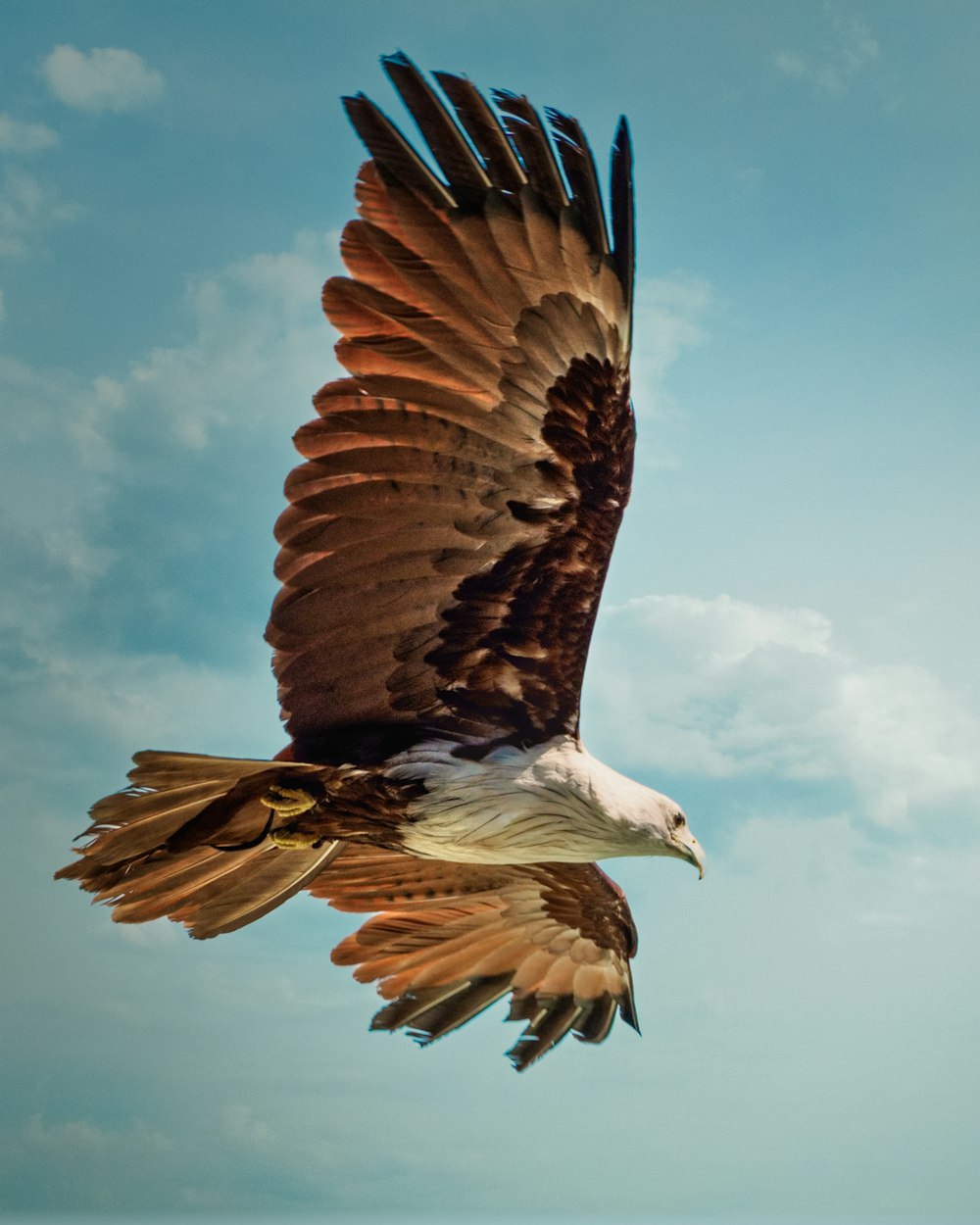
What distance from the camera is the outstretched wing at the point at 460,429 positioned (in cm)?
448

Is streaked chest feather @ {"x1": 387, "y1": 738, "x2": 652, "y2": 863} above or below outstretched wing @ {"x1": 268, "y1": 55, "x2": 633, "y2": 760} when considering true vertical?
below

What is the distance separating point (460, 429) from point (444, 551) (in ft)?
1.64

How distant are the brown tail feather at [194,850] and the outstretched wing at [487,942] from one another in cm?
62

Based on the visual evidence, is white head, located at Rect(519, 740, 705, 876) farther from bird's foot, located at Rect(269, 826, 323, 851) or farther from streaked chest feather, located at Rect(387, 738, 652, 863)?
bird's foot, located at Rect(269, 826, 323, 851)

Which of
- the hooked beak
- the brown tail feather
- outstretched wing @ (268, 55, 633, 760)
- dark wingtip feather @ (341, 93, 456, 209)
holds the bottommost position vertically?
the brown tail feather

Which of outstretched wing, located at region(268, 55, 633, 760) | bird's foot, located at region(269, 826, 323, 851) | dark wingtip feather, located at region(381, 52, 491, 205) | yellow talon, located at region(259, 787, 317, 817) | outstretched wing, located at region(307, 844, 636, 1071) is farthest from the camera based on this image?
outstretched wing, located at region(307, 844, 636, 1071)

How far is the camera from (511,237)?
4551 mm

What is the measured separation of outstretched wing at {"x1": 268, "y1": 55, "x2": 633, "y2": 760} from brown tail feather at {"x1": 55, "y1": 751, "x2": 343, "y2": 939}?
38 cm

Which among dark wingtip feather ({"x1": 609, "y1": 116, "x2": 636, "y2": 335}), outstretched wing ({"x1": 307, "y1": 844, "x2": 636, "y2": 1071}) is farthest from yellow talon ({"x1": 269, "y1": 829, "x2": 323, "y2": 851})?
dark wingtip feather ({"x1": 609, "y1": 116, "x2": 636, "y2": 335})

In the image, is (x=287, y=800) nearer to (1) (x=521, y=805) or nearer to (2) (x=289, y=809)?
(2) (x=289, y=809)

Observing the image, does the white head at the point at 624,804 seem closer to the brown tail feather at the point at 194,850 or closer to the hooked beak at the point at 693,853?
the hooked beak at the point at 693,853

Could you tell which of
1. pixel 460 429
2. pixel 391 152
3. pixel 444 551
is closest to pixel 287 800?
pixel 444 551

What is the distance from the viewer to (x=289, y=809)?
515cm

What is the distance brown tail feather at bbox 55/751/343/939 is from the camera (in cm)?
496
